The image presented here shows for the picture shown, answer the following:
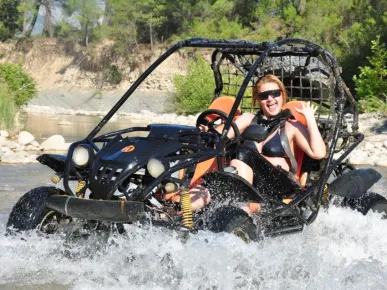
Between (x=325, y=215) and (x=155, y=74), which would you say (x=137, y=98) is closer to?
(x=155, y=74)

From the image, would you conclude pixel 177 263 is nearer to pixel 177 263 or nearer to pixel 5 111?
pixel 177 263

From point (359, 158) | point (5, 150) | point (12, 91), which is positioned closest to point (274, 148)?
point (5, 150)

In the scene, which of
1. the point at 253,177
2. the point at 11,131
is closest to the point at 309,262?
the point at 253,177

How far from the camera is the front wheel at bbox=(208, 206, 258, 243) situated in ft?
15.3

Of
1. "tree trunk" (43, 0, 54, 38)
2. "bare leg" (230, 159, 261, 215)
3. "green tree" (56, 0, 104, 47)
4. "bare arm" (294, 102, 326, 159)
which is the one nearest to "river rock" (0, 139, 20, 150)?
"bare arm" (294, 102, 326, 159)

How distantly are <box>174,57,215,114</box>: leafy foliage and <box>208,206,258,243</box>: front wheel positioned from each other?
2502cm

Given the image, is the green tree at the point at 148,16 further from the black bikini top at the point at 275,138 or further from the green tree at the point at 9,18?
the black bikini top at the point at 275,138

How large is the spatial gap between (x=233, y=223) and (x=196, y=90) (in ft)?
87.4

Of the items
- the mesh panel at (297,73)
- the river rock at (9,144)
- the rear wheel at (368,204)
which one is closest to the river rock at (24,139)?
the river rock at (9,144)

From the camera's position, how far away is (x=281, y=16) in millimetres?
46000

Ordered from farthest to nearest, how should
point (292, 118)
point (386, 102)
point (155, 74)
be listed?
1. point (155, 74)
2. point (386, 102)
3. point (292, 118)

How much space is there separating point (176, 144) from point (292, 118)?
1.35 meters

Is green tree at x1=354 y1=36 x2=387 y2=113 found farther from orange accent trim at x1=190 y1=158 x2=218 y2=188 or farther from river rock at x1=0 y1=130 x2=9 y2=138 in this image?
orange accent trim at x1=190 y1=158 x2=218 y2=188

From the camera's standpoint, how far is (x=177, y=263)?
4.56 meters
